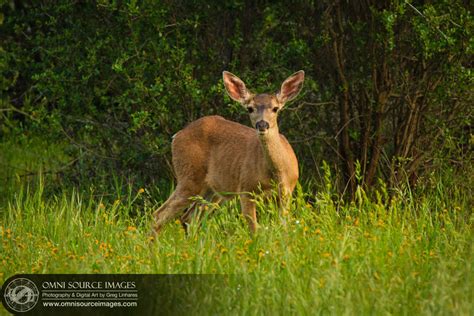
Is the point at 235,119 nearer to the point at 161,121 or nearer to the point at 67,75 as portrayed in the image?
the point at 161,121

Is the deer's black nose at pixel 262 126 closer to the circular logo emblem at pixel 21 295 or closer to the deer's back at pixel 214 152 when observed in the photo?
the deer's back at pixel 214 152

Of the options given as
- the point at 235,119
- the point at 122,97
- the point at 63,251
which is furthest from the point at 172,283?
the point at 235,119

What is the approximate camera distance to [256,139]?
8.14 m

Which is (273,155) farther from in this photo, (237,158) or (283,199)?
(237,158)

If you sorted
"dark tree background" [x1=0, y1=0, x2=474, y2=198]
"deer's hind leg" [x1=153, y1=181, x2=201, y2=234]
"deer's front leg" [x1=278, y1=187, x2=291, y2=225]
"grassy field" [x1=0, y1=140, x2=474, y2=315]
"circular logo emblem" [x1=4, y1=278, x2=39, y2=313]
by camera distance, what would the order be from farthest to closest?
"dark tree background" [x1=0, y1=0, x2=474, y2=198]
"deer's hind leg" [x1=153, y1=181, x2=201, y2=234]
"deer's front leg" [x1=278, y1=187, x2=291, y2=225]
"circular logo emblem" [x1=4, y1=278, x2=39, y2=313]
"grassy field" [x1=0, y1=140, x2=474, y2=315]

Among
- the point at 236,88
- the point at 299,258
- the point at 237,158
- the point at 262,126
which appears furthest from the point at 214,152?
the point at 299,258

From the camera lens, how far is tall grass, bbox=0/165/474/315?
5.03 meters

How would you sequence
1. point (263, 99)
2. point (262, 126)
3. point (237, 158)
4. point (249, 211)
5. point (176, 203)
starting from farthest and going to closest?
point (176, 203), point (237, 158), point (263, 99), point (249, 211), point (262, 126)

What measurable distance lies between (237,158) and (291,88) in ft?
2.40

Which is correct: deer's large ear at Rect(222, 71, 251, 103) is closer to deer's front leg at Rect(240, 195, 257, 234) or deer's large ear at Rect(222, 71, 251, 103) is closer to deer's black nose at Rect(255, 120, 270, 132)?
deer's black nose at Rect(255, 120, 270, 132)

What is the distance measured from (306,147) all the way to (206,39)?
1378 mm

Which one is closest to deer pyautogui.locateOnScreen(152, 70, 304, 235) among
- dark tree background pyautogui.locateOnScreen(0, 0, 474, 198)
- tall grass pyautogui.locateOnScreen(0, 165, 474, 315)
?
dark tree background pyautogui.locateOnScreen(0, 0, 474, 198)

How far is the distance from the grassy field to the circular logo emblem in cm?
16

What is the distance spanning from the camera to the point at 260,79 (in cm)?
882
